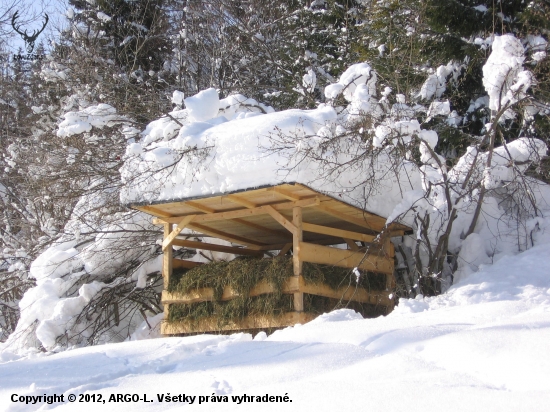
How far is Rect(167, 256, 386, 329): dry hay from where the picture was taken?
25.6 feet

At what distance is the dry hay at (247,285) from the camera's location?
779 cm

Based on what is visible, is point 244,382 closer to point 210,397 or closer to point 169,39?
point 210,397

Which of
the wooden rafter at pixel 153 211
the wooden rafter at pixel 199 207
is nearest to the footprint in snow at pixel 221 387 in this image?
the wooden rafter at pixel 199 207

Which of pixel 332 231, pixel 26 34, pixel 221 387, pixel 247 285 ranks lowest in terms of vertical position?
pixel 221 387

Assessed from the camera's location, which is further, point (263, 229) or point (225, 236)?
point (225, 236)

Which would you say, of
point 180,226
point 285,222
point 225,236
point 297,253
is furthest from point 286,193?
point 225,236

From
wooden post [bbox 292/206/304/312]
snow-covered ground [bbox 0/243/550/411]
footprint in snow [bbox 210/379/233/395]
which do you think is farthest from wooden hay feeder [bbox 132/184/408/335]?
footprint in snow [bbox 210/379/233/395]

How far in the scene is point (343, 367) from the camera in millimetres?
4086

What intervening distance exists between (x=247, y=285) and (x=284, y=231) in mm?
2034

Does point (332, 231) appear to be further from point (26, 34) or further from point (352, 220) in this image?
point (26, 34)

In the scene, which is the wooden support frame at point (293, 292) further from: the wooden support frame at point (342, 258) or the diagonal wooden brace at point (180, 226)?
the diagonal wooden brace at point (180, 226)

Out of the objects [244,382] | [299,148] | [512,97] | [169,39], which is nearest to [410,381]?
[244,382]

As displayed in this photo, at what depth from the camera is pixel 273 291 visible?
777 centimetres

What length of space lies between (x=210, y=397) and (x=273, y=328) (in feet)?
14.0
